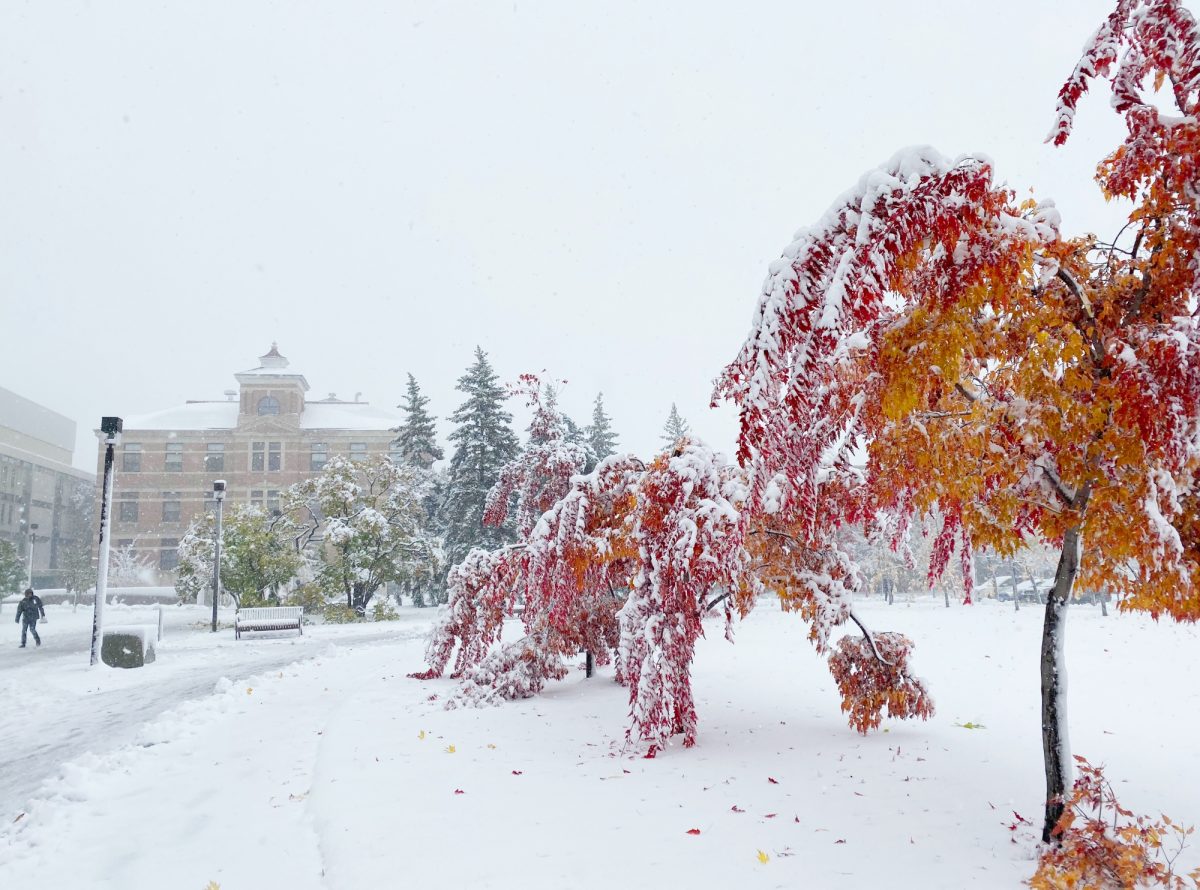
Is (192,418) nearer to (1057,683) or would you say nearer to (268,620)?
(268,620)

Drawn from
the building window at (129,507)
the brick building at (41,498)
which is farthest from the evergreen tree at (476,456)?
the brick building at (41,498)

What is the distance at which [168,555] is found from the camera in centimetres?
5150

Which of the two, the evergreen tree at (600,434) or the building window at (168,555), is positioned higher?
the evergreen tree at (600,434)

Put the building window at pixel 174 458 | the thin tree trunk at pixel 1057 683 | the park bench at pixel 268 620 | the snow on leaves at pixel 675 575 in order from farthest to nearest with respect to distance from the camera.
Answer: the building window at pixel 174 458, the park bench at pixel 268 620, the snow on leaves at pixel 675 575, the thin tree trunk at pixel 1057 683

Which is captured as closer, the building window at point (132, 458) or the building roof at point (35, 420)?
the building window at point (132, 458)

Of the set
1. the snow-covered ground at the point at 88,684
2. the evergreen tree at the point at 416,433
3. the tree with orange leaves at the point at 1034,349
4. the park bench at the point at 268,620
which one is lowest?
the snow-covered ground at the point at 88,684

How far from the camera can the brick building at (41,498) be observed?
6178 centimetres

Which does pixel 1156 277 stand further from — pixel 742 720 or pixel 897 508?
pixel 742 720

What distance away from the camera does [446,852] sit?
456 centimetres

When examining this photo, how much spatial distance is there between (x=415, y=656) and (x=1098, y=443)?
48.0ft

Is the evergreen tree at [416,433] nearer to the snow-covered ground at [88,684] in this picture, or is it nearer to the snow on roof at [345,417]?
the snow on roof at [345,417]

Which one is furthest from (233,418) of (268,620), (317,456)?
(268,620)

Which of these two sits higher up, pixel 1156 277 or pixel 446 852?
pixel 1156 277

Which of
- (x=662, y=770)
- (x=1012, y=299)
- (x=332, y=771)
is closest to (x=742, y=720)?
(x=662, y=770)
